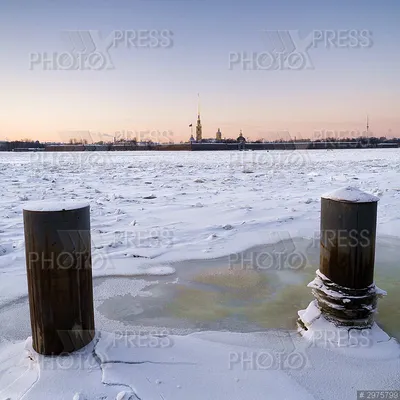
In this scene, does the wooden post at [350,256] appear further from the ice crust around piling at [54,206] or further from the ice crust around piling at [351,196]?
the ice crust around piling at [54,206]

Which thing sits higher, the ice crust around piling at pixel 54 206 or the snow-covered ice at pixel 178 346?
the ice crust around piling at pixel 54 206

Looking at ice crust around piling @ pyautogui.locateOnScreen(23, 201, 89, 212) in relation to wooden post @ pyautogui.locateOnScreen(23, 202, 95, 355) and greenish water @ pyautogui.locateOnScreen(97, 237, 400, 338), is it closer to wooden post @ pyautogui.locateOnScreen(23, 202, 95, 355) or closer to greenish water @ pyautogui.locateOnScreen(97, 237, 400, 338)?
wooden post @ pyautogui.locateOnScreen(23, 202, 95, 355)

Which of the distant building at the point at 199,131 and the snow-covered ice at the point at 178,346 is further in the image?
the distant building at the point at 199,131

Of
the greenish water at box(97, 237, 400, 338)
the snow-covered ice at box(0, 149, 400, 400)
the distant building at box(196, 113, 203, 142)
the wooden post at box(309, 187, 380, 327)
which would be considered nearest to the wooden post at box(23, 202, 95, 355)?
the snow-covered ice at box(0, 149, 400, 400)

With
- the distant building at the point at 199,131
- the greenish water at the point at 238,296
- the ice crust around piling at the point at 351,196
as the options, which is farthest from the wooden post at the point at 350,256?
the distant building at the point at 199,131

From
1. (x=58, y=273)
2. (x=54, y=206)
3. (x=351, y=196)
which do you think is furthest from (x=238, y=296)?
(x=54, y=206)

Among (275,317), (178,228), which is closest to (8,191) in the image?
(178,228)

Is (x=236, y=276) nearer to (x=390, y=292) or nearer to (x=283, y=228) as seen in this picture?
(x=390, y=292)
